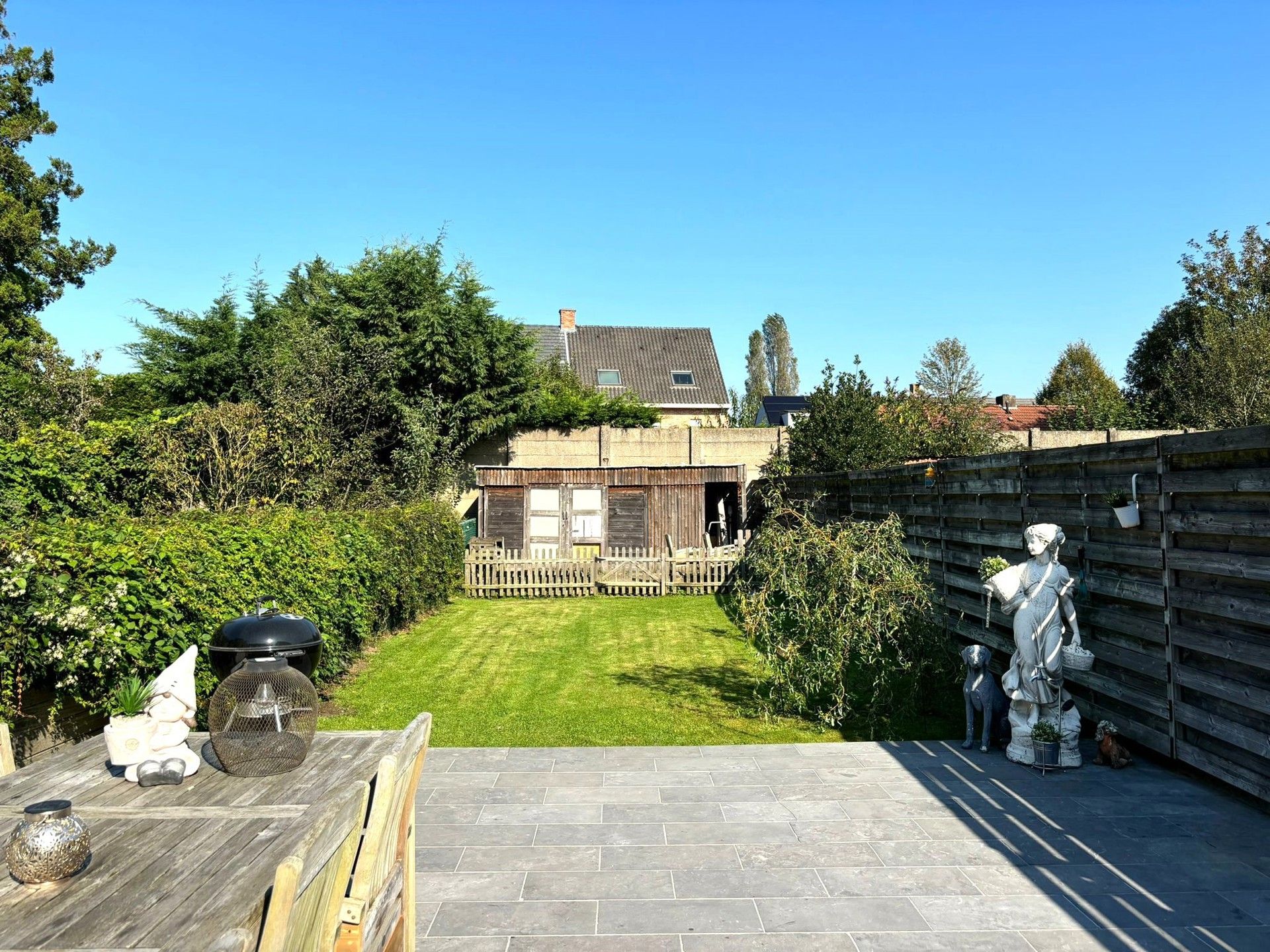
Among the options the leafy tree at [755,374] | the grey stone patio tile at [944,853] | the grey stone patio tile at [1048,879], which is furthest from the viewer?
the leafy tree at [755,374]

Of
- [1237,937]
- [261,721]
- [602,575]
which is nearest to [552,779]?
[261,721]

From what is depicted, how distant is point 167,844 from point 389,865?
0.71 m

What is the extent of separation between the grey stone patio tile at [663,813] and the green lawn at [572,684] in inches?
66.5

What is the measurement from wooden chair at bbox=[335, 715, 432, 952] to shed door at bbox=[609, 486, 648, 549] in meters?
15.8

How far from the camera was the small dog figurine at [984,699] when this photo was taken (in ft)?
20.4

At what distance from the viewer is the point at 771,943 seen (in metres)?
3.53

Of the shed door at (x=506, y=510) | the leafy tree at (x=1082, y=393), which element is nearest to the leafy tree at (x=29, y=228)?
the shed door at (x=506, y=510)

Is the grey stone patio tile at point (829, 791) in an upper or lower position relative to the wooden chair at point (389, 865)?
lower

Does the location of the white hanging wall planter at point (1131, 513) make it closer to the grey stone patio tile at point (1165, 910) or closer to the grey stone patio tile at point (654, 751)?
the grey stone patio tile at point (1165, 910)

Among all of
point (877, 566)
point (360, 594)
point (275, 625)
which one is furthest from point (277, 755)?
point (360, 594)

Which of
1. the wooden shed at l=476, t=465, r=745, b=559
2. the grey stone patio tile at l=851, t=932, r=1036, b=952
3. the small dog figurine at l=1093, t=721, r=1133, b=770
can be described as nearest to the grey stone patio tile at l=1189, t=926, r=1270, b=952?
the grey stone patio tile at l=851, t=932, r=1036, b=952

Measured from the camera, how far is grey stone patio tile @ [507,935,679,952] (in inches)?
138

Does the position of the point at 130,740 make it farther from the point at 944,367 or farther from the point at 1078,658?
the point at 944,367

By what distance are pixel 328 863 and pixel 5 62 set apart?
92.3 ft
